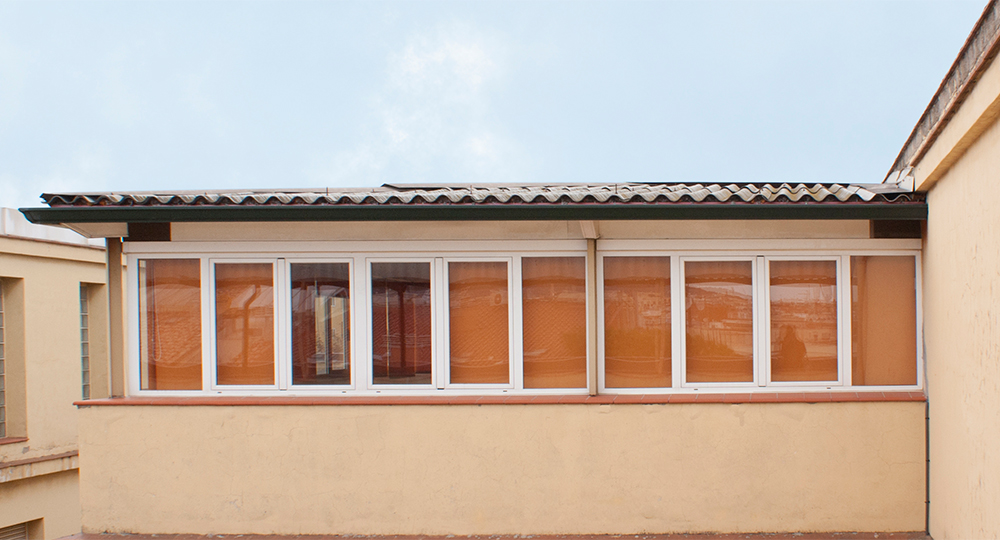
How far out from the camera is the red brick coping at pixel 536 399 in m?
5.39

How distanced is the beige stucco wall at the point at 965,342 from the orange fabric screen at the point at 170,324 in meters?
6.06

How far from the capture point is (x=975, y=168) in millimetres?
4133

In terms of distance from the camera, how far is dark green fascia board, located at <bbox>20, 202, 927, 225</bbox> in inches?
194

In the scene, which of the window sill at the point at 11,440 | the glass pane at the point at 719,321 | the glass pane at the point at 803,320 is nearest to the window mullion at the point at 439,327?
the glass pane at the point at 719,321

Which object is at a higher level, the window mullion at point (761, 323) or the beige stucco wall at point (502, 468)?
the window mullion at point (761, 323)

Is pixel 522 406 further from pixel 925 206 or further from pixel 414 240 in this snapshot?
pixel 925 206

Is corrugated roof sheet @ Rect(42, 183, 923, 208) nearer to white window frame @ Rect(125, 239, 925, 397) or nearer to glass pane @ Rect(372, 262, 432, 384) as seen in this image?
white window frame @ Rect(125, 239, 925, 397)

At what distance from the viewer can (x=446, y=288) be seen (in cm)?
573

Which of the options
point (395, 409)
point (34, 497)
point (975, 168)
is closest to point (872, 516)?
point (975, 168)

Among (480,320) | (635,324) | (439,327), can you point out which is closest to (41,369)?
(439,327)

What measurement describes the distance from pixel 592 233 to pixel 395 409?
2268mm

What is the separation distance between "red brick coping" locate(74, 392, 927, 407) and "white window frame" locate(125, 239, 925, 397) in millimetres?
105

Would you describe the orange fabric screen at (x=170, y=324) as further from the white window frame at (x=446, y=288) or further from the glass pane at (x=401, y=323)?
the glass pane at (x=401, y=323)

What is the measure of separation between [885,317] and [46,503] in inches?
490
